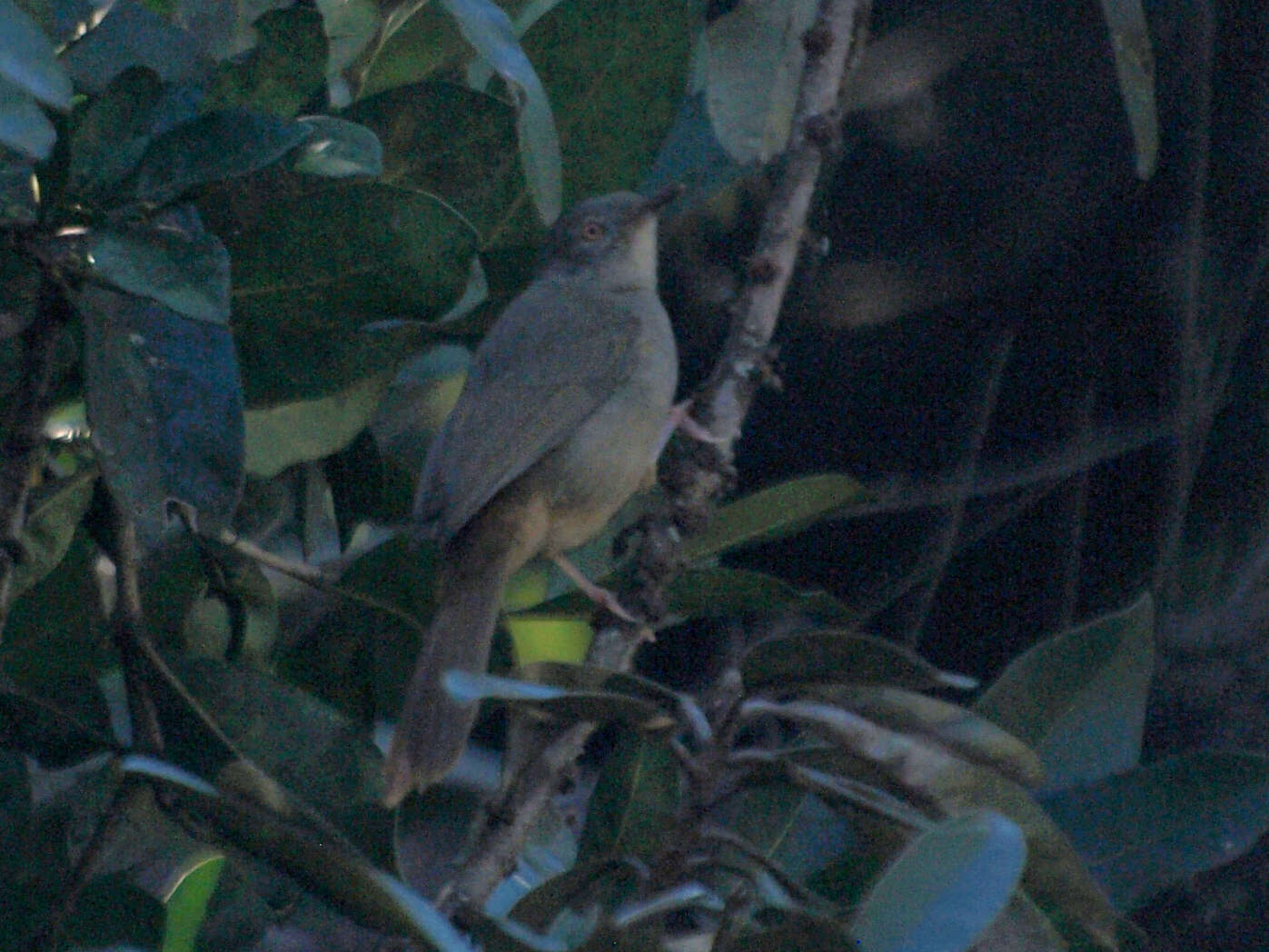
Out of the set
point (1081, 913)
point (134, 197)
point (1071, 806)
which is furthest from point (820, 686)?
point (134, 197)

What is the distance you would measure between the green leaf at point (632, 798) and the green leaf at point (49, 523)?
761mm

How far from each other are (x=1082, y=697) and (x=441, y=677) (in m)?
0.82

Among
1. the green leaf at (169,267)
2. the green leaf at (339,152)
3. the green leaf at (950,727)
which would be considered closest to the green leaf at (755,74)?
the green leaf at (339,152)

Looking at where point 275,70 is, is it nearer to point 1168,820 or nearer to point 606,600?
point 606,600

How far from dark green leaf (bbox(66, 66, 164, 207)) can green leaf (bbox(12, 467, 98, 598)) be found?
0.40 meters

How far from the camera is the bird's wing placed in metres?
→ 2.28

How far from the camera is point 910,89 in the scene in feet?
8.29

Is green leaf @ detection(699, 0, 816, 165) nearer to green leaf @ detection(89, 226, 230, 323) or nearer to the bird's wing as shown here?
the bird's wing

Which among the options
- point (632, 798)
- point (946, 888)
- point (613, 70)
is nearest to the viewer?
point (946, 888)

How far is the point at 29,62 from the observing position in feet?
4.31

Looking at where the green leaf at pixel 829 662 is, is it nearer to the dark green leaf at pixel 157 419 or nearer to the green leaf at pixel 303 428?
the dark green leaf at pixel 157 419

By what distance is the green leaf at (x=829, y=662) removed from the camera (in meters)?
1.46

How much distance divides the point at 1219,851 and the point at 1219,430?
1.00 m

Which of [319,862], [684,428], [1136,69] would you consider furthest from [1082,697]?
[319,862]
